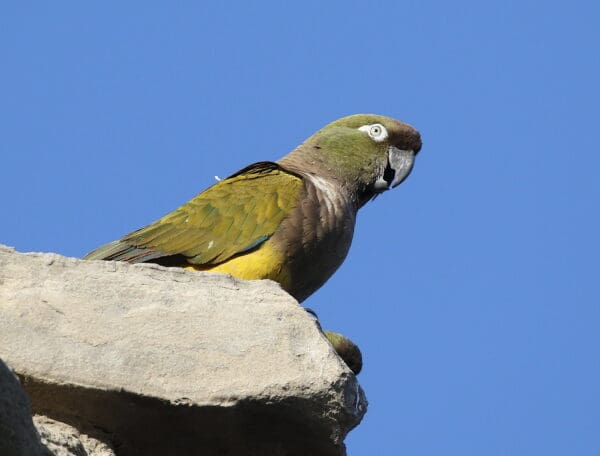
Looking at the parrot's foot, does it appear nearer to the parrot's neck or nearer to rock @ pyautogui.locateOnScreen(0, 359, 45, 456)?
rock @ pyautogui.locateOnScreen(0, 359, 45, 456)

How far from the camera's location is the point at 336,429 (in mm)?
3426

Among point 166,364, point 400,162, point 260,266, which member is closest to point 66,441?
point 166,364

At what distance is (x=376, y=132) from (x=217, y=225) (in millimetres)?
1532

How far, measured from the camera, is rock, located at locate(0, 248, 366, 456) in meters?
3.20

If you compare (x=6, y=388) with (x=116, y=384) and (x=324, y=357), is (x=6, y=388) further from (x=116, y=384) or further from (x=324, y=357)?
(x=324, y=357)

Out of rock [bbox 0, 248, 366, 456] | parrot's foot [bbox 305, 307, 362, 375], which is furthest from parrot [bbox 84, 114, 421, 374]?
rock [bbox 0, 248, 366, 456]

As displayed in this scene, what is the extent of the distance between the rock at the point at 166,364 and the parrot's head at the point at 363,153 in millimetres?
3243

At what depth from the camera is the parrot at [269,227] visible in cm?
577

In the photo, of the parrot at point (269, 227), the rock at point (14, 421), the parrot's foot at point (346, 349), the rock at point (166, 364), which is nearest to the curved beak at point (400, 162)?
the parrot at point (269, 227)

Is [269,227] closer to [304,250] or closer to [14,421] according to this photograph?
[304,250]

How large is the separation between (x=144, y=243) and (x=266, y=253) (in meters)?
0.70

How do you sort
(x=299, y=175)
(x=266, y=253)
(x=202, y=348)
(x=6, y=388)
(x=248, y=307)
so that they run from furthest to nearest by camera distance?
(x=299, y=175) → (x=266, y=253) → (x=248, y=307) → (x=202, y=348) → (x=6, y=388)

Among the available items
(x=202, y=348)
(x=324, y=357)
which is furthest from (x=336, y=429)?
(x=202, y=348)

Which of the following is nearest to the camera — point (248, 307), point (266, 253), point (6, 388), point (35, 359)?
point (6, 388)
